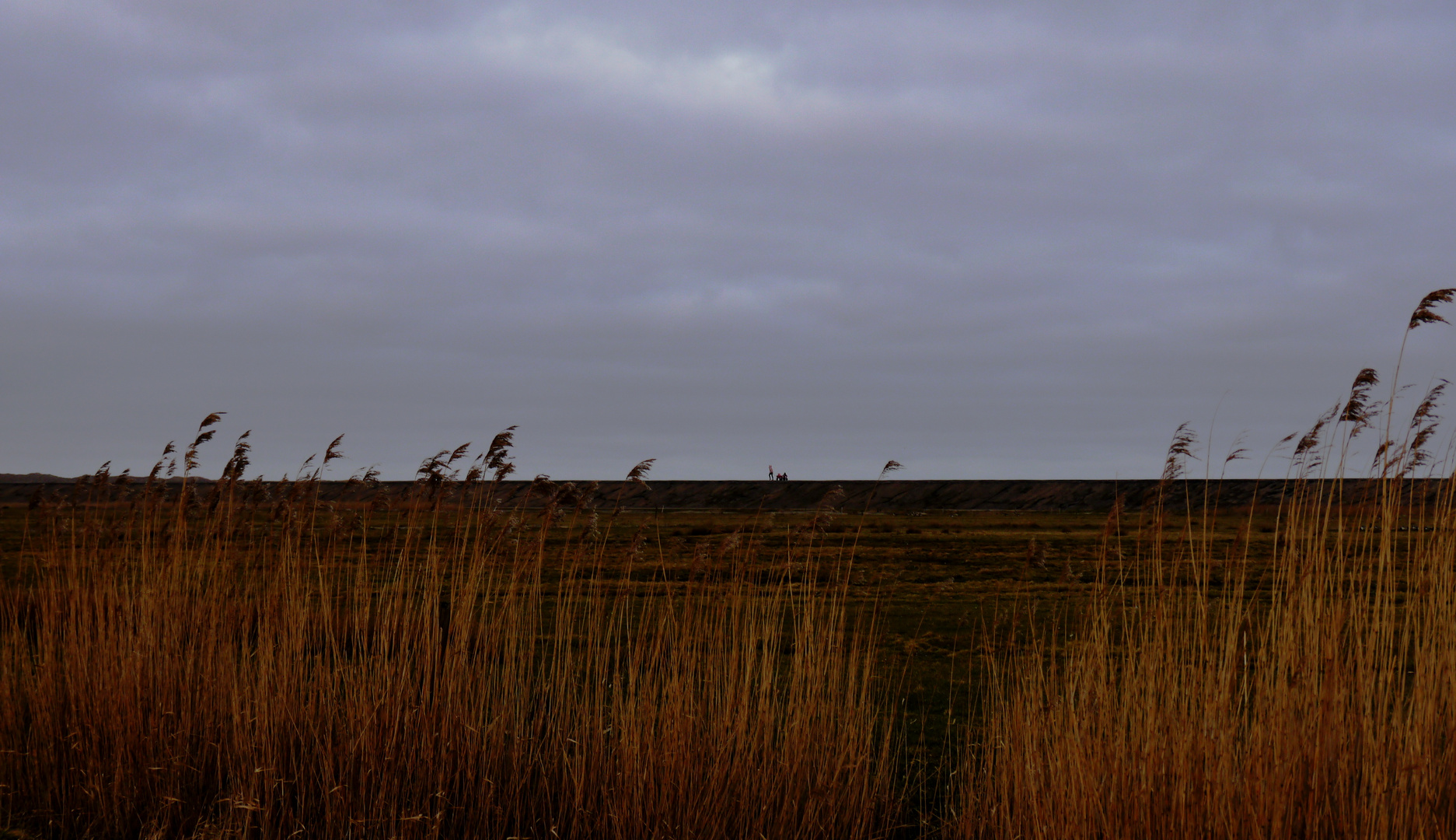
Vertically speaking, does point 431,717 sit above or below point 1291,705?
below

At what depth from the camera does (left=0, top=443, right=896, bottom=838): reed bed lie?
459cm

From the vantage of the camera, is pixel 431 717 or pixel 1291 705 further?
pixel 431 717

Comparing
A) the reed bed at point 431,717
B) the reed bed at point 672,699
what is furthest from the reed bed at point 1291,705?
the reed bed at point 431,717

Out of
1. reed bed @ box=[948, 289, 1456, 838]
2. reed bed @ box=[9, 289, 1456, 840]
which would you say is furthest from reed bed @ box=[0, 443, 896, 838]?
reed bed @ box=[948, 289, 1456, 838]

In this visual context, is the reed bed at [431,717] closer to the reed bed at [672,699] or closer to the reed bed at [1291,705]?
the reed bed at [672,699]

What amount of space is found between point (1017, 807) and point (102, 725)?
4.26 m

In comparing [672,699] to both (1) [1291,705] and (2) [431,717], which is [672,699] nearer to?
(2) [431,717]

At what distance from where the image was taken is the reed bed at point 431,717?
459 cm

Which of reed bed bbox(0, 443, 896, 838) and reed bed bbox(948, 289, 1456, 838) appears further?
reed bed bbox(0, 443, 896, 838)

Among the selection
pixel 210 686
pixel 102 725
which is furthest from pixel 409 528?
pixel 102 725

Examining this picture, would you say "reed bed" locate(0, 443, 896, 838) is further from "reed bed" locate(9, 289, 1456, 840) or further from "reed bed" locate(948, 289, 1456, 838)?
"reed bed" locate(948, 289, 1456, 838)

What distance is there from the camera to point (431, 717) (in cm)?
469

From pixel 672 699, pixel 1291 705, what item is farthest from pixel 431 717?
pixel 1291 705

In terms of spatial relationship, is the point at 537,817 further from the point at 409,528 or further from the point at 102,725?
the point at 102,725
